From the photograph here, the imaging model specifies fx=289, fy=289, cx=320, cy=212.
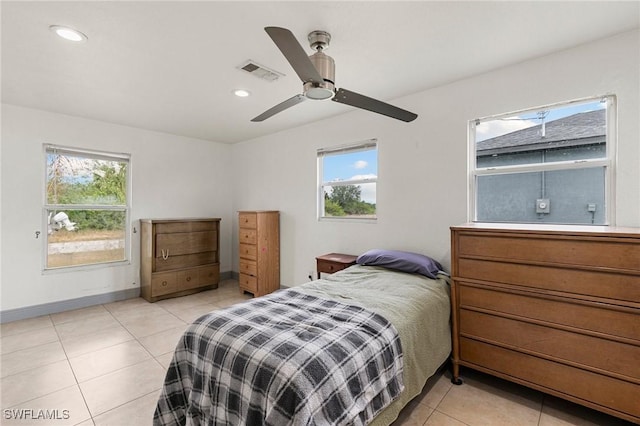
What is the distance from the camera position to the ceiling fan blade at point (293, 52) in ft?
4.30

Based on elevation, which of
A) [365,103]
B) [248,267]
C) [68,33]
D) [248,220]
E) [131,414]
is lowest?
[131,414]

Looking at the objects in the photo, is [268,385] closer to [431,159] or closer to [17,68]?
[431,159]

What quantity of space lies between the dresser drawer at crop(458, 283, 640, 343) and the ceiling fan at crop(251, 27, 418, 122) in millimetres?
1477

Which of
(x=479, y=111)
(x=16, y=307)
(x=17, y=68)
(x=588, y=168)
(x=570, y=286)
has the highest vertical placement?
(x=17, y=68)

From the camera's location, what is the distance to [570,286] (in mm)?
1789

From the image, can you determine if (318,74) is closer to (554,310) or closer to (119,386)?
(554,310)

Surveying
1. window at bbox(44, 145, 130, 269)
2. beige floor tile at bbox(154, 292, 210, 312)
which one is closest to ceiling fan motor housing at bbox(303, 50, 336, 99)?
beige floor tile at bbox(154, 292, 210, 312)

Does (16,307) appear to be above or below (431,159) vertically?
below

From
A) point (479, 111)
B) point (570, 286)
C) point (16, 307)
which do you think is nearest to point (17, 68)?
point (16, 307)

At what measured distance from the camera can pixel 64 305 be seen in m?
3.73

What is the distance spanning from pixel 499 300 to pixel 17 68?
170 inches

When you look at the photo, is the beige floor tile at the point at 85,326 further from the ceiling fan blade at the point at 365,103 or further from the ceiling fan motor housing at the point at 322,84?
the ceiling fan blade at the point at 365,103

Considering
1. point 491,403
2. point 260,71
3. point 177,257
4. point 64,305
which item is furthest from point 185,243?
point 491,403

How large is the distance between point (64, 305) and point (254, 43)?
4057 mm
